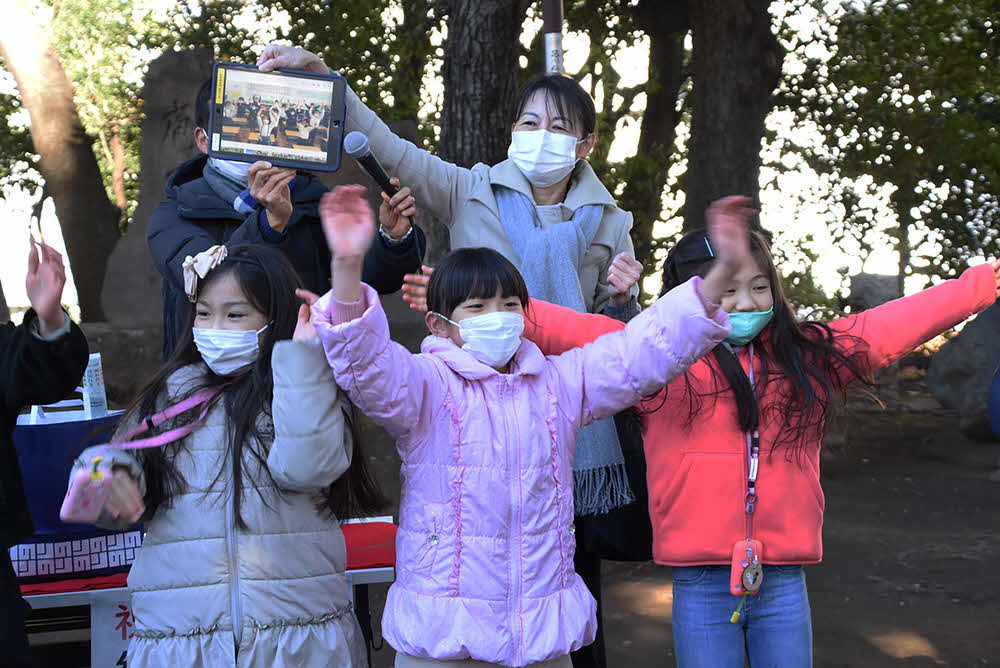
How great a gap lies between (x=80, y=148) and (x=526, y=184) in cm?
985

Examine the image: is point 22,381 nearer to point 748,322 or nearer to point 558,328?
point 558,328

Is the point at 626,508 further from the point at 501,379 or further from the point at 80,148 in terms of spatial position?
the point at 80,148

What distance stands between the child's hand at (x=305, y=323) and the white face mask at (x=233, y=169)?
94cm

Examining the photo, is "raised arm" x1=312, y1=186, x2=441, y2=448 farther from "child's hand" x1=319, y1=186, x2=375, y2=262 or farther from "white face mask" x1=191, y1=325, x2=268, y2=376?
"white face mask" x1=191, y1=325, x2=268, y2=376

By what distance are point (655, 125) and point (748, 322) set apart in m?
10.1

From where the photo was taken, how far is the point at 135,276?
35.4 ft

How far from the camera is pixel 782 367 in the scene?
3062 mm

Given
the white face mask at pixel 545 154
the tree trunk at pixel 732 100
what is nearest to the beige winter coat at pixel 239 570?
the white face mask at pixel 545 154

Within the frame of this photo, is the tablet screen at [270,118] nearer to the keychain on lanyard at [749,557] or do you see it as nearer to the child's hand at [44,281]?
the child's hand at [44,281]

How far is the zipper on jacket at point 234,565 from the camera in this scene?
264 centimetres

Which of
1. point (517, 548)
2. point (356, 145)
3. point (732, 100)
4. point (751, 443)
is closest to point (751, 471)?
point (751, 443)

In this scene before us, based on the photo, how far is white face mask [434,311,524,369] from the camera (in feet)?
8.94

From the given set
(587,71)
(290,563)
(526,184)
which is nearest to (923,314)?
(526,184)

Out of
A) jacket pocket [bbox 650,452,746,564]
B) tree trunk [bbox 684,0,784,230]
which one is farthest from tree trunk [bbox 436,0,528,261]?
jacket pocket [bbox 650,452,746,564]
